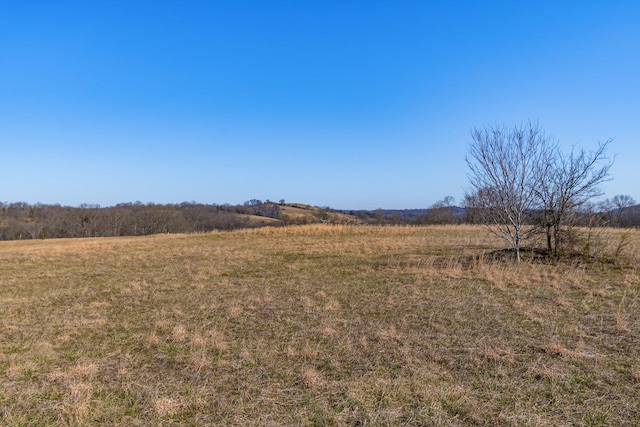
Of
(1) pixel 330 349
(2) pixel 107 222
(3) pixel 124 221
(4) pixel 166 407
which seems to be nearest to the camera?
(4) pixel 166 407

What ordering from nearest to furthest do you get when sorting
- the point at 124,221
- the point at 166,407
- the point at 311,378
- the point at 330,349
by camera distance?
the point at 166,407 < the point at 311,378 < the point at 330,349 < the point at 124,221

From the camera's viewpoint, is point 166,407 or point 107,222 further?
point 107,222

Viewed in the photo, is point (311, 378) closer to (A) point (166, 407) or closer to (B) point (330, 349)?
(B) point (330, 349)

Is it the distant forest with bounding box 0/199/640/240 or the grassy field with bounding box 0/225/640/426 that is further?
the distant forest with bounding box 0/199/640/240

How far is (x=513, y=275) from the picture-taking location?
30.6 feet

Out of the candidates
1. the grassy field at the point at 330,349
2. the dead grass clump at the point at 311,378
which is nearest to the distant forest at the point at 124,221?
the grassy field at the point at 330,349

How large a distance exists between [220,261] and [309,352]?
10051 mm

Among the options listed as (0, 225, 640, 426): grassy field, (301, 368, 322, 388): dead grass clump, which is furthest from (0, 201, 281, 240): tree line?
(301, 368, 322, 388): dead grass clump

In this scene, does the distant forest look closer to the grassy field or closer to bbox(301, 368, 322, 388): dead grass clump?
the grassy field

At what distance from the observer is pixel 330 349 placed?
4.77 m

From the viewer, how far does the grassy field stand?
3225 mm

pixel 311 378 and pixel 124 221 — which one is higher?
pixel 124 221

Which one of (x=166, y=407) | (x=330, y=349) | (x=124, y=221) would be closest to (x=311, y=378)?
(x=330, y=349)

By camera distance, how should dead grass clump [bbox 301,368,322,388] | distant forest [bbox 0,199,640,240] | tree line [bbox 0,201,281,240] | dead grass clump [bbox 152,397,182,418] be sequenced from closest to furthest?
dead grass clump [bbox 152,397,182,418] < dead grass clump [bbox 301,368,322,388] < distant forest [bbox 0,199,640,240] < tree line [bbox 0,201,281,240]
